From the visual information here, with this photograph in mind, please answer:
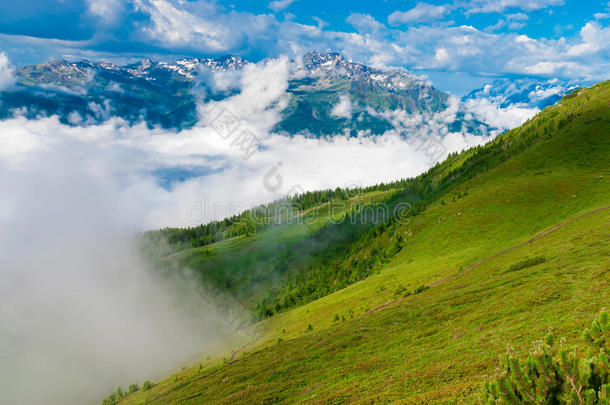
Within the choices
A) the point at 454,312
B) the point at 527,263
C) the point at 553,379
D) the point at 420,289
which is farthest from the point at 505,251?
the point at 553,379

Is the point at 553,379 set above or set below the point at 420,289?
above

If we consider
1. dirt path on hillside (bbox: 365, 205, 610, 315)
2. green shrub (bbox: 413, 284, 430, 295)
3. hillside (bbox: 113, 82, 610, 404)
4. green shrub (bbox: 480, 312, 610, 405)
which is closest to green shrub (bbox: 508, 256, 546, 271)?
hillside (bbox: 113, 82, 610, 404)

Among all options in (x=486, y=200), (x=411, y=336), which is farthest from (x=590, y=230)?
(x=486, y=200)

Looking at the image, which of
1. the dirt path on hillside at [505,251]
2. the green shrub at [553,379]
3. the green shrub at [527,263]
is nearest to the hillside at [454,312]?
the green shrub at [527,263]

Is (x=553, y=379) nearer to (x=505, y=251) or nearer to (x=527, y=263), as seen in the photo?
(x=527, y=263)

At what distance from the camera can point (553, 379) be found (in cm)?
1299

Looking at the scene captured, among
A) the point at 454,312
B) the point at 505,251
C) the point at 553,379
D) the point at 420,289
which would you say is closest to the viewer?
the point at 553,379

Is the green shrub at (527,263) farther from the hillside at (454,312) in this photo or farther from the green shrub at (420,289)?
the green shrub at (420,289)

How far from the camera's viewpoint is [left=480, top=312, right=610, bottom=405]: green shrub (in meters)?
12.1

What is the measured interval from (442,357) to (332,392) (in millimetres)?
12145

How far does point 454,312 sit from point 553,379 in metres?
36.6

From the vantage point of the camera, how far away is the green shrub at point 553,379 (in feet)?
39.9

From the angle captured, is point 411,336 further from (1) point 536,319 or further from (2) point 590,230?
(2) point 590,230

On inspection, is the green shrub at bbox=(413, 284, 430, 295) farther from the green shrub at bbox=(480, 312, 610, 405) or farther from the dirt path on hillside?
the green shrub at bbox=(480, 312, 610, 405)
